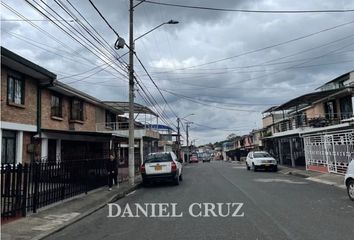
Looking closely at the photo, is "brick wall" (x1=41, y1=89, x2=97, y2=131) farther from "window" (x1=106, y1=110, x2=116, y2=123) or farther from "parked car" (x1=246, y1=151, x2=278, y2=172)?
"parked car" (x1=246, y1=151, x2=278, y2=172)

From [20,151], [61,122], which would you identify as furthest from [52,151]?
[20,151]

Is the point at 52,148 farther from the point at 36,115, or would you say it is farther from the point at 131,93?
the point at 131,93

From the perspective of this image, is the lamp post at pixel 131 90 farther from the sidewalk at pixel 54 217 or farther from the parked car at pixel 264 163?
the parked car at pixel 264 163

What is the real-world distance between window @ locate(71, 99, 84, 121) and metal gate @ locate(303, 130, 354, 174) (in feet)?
51.7

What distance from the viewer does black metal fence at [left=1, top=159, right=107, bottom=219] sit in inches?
402

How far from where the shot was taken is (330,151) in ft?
82.2

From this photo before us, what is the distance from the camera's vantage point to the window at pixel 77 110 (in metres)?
25.5

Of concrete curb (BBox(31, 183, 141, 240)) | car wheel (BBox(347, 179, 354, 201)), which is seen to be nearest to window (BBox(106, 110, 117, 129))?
concrete curb (BBox(31, 183, 141, 240))

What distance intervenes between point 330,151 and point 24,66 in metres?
18.2

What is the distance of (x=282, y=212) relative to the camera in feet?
35.2

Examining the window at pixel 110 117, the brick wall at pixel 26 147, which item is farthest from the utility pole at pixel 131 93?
the window at pixel 110 117

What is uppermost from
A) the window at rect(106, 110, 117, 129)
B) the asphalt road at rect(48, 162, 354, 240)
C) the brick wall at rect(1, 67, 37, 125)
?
the window at rect(106, 110, 117, 129)

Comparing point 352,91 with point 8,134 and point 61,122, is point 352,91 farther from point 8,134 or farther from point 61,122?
point 8,134

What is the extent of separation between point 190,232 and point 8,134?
38.5 feet
